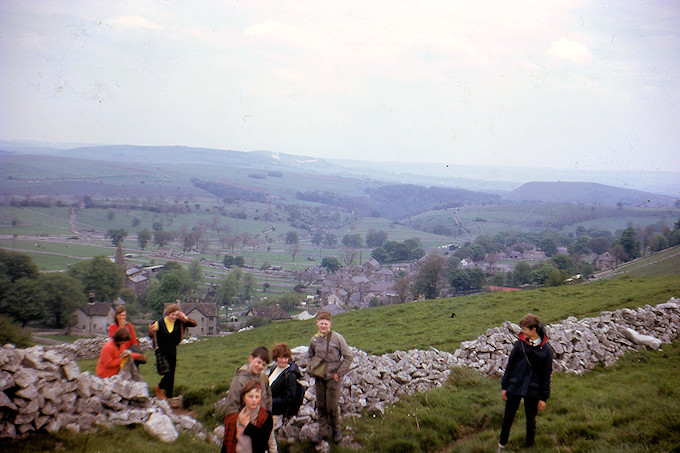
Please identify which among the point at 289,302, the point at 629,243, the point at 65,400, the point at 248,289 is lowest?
the point at 248,289

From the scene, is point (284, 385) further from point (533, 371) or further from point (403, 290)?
point (403, 290)

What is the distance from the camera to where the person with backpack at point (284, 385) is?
6.95 metres

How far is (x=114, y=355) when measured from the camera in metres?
8.67

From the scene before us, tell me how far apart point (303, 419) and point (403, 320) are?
18.3 meters

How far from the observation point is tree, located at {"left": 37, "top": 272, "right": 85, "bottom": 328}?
43.3m

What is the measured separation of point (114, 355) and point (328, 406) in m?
4.74

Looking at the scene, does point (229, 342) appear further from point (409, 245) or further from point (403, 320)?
point (409, 245)

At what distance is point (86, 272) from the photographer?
5784 centimetres

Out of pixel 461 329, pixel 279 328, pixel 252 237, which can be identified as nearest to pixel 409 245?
pixel 252 237

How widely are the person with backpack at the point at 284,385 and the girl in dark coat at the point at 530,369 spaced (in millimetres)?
3557

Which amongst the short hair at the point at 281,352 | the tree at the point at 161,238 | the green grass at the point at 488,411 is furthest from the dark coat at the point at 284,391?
the tree at the point at 161,238

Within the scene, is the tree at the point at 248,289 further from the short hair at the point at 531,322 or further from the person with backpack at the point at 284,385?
the short hair at the point at 531,322

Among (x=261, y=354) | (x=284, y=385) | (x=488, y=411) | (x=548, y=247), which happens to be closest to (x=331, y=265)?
(x=548, y=247)

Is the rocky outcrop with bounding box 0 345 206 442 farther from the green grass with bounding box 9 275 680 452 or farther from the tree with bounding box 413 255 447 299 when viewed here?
the tree with bounding box 413 255 447 299
